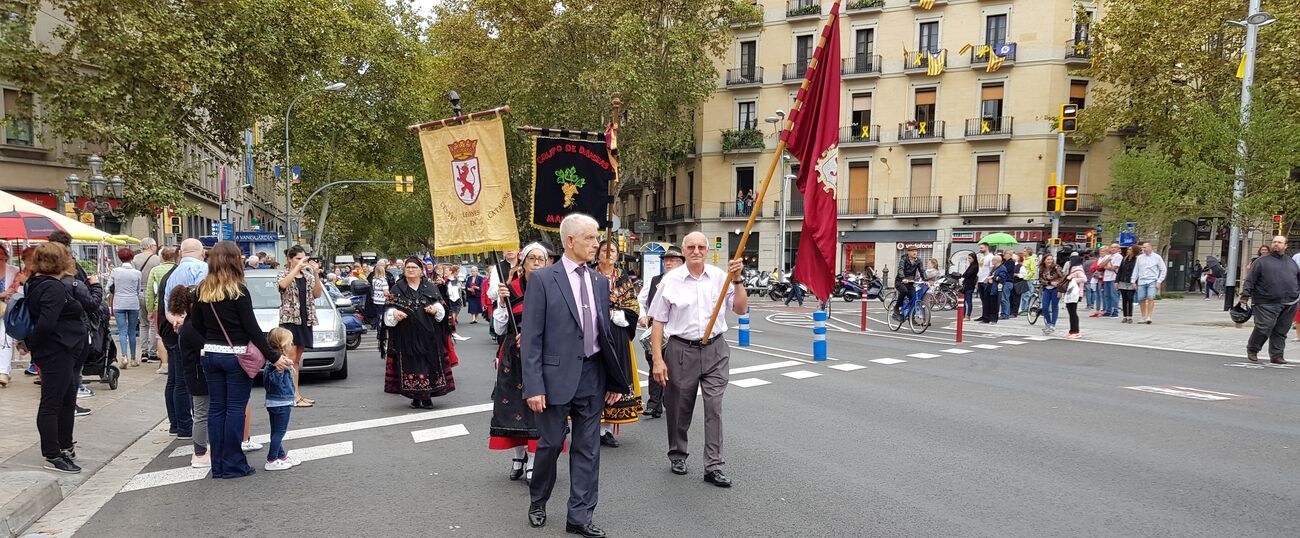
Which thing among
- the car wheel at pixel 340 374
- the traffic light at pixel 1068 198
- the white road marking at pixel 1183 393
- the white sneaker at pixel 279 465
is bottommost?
the car wheel at pixel 340 374

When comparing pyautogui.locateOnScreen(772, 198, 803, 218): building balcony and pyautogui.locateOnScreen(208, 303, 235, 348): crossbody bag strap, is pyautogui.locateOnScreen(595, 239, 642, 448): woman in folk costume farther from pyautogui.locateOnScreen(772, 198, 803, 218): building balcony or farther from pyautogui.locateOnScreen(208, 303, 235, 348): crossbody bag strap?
pyautogui.locateOnScreen(772, 198, 803, 218): building balcony

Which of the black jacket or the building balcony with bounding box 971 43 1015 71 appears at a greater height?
the building balcony with bounding box 971 43 1015 71

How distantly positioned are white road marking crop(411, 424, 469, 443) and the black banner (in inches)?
77.4

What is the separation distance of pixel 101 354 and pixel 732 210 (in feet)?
113

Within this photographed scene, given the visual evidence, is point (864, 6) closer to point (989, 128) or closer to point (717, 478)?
point (989, 128)

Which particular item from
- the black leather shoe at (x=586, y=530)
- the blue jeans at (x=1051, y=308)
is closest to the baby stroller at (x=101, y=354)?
the black leather shoe at (x=586, y=530)

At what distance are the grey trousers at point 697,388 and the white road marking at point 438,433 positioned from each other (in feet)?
7.36

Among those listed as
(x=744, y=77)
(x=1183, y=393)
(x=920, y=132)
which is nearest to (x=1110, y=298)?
(x=1183, y=393)

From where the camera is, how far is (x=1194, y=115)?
20.2 m

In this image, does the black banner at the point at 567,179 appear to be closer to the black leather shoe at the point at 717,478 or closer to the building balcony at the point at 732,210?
the black leather shoe at the point at 717,478

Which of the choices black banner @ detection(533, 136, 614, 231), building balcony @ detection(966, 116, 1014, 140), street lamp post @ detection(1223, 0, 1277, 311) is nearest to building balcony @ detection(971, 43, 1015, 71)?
building balcony @ detection(966, 116, 1014, 140)

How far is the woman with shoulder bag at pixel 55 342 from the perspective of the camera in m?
5.40

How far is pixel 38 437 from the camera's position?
6422 millimetres

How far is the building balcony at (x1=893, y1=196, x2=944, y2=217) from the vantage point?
3700cm
